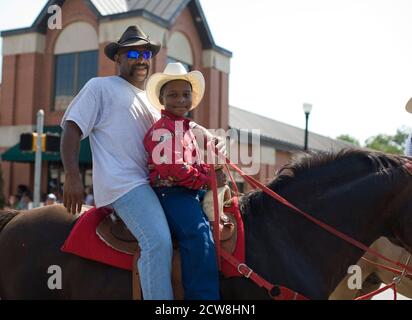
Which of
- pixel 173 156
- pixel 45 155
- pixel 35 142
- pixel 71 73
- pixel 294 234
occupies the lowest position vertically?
pixel 294 234

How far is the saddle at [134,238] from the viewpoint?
11.2 feet

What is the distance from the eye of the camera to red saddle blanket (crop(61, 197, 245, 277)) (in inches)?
136

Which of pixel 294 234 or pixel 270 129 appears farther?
pixel 270 129

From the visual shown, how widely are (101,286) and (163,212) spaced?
2.16 ft

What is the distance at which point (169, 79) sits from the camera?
3740 millimetres

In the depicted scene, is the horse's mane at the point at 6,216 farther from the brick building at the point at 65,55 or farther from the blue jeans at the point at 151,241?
the brick building at the point at 65,55

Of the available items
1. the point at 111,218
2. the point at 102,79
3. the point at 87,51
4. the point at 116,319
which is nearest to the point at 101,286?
the point at 116,319

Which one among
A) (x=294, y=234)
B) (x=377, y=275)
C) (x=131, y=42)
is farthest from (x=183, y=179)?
(x=377, y=275)

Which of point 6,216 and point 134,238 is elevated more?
point 6,216

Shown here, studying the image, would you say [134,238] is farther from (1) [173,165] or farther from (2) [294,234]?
(2) [294,234]

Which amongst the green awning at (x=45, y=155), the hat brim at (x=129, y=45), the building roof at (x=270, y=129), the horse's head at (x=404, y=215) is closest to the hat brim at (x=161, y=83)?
the hat brim at (x=129, y=45)

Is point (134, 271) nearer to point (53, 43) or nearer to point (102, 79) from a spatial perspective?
point (102, 79)

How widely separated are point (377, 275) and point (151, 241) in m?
3.34

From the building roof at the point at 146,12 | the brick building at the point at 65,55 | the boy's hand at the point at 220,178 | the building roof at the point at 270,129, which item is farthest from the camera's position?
the building roof at the point at 270,129
